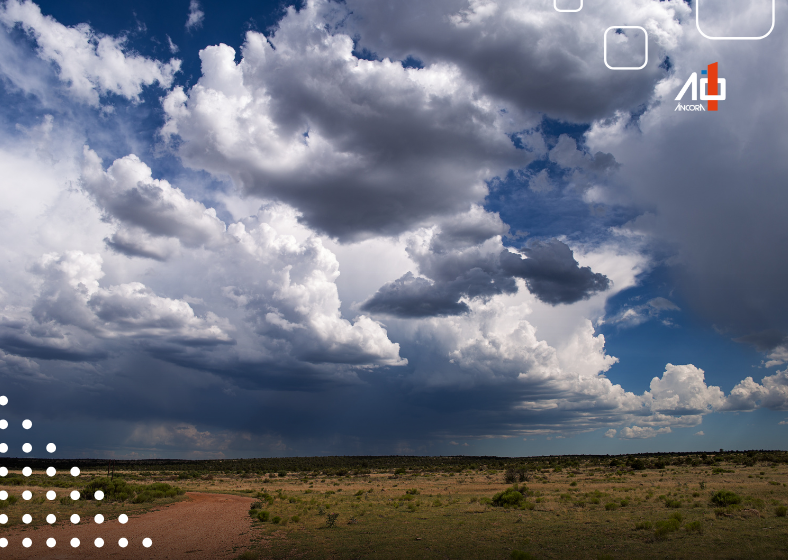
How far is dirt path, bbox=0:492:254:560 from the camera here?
18.2 metres

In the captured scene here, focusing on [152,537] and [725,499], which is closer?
[152,537]

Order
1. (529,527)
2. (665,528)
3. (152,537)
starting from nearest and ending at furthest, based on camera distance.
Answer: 1. (152,537)
2. (665,528)
3. (529,527)

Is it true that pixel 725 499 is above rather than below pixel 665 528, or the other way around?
below

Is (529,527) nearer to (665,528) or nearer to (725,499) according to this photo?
(665,528)

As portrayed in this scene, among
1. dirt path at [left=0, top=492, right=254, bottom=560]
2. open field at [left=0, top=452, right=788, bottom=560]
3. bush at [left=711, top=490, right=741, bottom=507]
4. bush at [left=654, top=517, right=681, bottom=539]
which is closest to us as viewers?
dirt path at [left=0, top=492, right=254, bottom=560]

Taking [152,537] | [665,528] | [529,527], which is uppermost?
[665,528]

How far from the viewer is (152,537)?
22.2 meters

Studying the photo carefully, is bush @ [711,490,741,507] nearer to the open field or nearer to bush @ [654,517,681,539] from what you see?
the open field

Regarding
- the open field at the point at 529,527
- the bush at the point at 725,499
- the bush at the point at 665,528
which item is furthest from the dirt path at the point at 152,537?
the bush at the point at 725,499

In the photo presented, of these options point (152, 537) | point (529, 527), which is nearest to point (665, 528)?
point (529, 527)

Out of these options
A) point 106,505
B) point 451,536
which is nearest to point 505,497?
point 451,536

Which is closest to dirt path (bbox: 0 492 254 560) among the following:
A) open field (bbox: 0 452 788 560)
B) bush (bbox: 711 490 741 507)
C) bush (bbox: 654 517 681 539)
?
open field (bbox: 0 452 788 560)

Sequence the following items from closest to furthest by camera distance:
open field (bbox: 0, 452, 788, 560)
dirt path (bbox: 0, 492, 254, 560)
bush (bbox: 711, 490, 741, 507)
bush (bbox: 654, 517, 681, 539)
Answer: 1. dirt path (bbox: 0, 492, 254, 560)
2. open field (bbox: 0, 452, 788, 560)
3. bush (bbox: 654, 517, 681, 539)
4. bush (bbox: 711, 490, 741, 507)

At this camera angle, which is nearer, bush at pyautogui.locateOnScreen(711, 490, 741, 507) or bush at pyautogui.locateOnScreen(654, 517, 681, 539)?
bush at pyautogui.locateOnScreen(654, 517, 681, 539)
